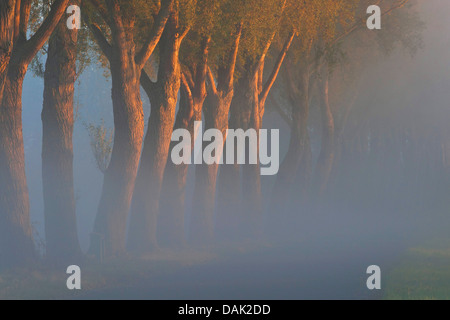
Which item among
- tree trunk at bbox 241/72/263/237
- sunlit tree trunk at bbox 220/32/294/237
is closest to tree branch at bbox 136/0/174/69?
→ sunlit tree trunk at bbox 220/32/294/237

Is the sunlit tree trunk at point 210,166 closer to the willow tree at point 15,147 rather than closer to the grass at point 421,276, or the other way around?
the grass at point 421,276

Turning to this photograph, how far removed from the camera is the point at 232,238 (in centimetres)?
2786

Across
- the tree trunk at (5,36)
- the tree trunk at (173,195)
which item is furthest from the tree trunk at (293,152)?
the tree trunk at (5,36)

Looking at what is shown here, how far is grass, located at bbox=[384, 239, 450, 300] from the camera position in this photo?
16.3m

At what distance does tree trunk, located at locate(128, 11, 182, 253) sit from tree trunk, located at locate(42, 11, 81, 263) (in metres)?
3.20

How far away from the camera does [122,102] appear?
20.5m

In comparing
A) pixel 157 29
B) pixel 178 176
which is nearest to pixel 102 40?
pixel 157 29

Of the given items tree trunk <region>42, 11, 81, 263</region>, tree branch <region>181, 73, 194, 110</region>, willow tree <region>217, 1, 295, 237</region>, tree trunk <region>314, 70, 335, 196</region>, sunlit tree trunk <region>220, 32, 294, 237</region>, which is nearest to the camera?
tree trunk <region>42, 11, 81, 263</region>

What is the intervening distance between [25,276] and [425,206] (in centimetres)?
3333

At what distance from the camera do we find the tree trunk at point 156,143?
22000 mm

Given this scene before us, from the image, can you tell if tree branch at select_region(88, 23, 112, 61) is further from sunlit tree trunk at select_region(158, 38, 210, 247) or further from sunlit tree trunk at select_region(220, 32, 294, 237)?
sunlit tree trunk at select_region(220, 32, 294, 237)

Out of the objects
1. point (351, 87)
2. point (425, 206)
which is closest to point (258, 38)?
point (351, 87)

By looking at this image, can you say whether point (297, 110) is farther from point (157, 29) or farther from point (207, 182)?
point (157, 29)

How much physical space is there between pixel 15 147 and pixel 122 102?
11.5ft
